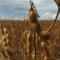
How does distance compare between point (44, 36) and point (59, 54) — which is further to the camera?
point (59, 54)

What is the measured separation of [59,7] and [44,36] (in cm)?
26

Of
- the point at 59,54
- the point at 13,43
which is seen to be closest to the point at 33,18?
the point at 13,43

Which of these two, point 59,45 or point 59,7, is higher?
point 59,7

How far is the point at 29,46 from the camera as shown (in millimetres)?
2768

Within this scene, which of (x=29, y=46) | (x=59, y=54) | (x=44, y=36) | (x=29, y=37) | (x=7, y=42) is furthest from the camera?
(x=59, y=54)

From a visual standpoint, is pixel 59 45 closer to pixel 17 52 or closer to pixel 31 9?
pixel 17 52

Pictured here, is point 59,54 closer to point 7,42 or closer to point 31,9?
point 7,42

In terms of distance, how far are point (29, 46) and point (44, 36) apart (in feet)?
4.06

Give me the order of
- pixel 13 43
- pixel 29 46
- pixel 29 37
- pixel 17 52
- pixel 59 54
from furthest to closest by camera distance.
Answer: pixel 59 54 → pixel 13 43 → pixel 17 52 → pixel 29 37 → pixel 29 46

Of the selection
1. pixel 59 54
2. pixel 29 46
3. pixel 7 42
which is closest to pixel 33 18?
pixel 29 46

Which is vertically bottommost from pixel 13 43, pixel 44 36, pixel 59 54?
pixel 59 54

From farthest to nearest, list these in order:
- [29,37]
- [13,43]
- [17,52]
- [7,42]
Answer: [13,43]
[17,52]
[7,42]
[29,37]

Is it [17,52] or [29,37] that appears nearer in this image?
[29,37]

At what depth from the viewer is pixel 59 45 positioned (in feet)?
27.5
